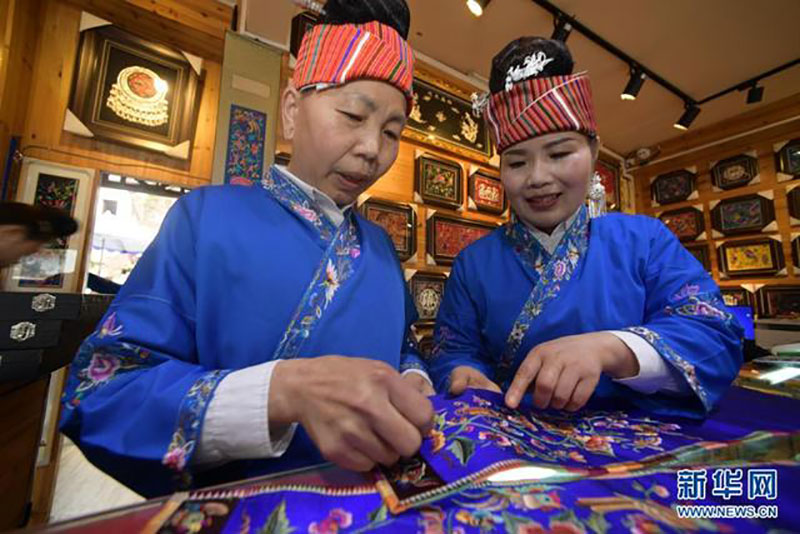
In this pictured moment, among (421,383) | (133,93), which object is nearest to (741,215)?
(421,383)

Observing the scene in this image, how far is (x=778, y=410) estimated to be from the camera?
30.8 inches

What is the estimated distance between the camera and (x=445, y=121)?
318 centimetres

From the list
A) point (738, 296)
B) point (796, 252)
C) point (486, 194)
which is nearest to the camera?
point (486, 194)

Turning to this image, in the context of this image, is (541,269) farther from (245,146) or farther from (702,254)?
(702,254)

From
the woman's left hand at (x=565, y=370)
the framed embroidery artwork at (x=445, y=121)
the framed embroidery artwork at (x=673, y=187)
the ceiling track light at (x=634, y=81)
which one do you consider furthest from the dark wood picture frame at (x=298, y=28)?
the framed embroidery artwork at (x=673, y=187)

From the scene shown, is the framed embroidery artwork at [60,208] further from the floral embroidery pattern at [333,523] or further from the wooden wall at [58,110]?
the floral embroidery pattern at [333,523]

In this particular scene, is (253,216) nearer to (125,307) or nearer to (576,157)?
(125,307)

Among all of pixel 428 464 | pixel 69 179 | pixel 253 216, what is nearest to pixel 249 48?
pixel 69 179

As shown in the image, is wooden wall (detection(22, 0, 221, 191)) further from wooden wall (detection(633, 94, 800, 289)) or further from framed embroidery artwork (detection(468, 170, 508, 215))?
wooden wall (detection(633, 94, 800, 289))

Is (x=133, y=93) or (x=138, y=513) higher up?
(x=133, y=93)

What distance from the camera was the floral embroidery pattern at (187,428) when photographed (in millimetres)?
401

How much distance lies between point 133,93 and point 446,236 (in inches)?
103

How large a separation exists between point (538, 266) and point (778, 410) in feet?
2.10

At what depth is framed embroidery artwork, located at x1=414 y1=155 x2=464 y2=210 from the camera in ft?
9.91
